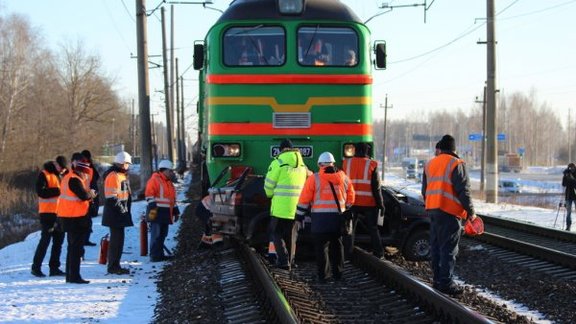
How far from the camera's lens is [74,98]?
230 ft

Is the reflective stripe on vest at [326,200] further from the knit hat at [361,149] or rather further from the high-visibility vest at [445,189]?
the knit hat at [361,149]

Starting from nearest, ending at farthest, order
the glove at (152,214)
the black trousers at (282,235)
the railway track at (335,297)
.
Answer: the railway track at (335,297) < the black trousers at (282,235) < the glove at (152,214)

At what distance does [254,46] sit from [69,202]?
3.77 m

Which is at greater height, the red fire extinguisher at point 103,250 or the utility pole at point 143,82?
the utility pole at point 143,82

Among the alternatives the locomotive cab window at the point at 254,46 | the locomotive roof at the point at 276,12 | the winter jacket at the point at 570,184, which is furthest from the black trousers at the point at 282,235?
the winter jacket at the point at 570,184

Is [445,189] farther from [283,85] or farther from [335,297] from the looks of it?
[283,85]

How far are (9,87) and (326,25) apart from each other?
4728 centimetres

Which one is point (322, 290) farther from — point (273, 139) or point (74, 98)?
point (74, 98)

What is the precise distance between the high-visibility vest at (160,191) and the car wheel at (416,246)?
3.95 metres

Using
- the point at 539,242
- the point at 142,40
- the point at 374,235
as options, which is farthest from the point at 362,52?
the point at 142,40

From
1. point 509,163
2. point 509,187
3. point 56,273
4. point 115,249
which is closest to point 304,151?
point 115,249

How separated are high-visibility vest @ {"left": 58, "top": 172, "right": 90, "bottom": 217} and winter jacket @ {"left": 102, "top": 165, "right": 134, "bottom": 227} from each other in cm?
48

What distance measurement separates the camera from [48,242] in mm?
9867

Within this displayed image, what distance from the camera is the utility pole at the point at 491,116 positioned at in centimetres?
2527
